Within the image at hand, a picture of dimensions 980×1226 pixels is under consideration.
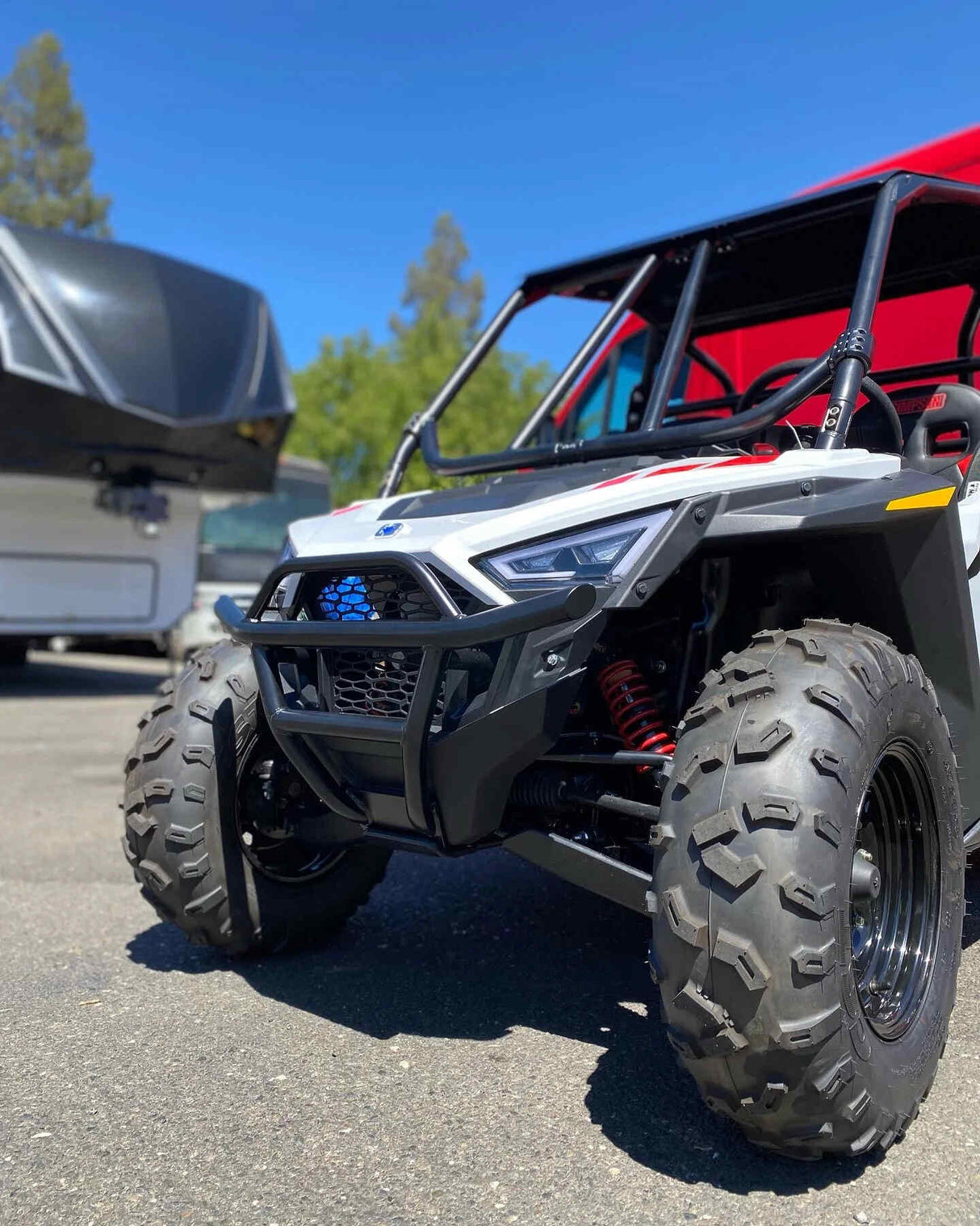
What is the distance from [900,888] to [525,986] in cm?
115

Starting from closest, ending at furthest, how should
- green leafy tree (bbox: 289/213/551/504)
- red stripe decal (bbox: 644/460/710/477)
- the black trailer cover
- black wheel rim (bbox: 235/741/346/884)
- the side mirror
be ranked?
red stripe decal (bbox: 644/460/710/477)
black wheel rim (bbox: 235/741/346/884)
the side mirror
the black trailer cover
green leafy tree (bbox: 289/213/551/504)

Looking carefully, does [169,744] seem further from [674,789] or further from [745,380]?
[745,380]

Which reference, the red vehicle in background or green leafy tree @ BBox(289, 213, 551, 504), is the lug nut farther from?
green leafy tree @ BBox(289, 213, 551, 504)

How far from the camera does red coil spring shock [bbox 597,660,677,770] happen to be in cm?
283

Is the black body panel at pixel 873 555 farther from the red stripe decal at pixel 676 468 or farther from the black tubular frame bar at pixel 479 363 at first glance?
the black tubular frame bar at pixel 479 363

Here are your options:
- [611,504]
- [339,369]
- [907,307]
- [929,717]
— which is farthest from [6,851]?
[339,369]

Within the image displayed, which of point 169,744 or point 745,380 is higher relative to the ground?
point 745,380

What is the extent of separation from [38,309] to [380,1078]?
745cm

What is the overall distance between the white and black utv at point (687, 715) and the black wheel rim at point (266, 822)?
0.04 ft

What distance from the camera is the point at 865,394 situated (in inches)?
123

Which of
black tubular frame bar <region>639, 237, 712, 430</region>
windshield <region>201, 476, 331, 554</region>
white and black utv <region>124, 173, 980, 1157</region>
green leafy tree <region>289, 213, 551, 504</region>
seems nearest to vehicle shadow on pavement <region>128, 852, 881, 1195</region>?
white and black utv <region>124, 173, 980, 1157</region>

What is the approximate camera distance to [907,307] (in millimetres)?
4746

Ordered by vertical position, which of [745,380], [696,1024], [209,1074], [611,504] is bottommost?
[209,1074]

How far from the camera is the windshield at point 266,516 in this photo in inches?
495
